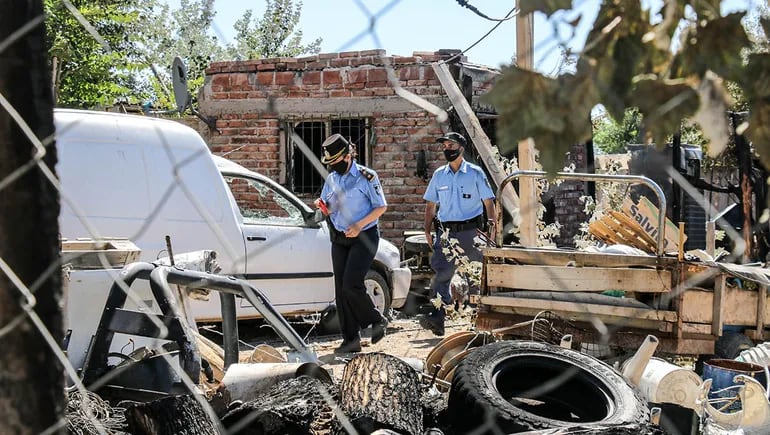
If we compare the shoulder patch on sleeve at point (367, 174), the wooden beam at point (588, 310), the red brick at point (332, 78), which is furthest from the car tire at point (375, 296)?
the red brick at point (332, 78)

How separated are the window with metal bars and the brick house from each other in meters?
0.01

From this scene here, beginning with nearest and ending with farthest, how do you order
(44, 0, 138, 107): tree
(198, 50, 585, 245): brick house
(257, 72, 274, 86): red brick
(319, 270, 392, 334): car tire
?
(319, 270, 392, 334): car tire < (198, 50, 585, 245): brick house < (257, 72, 274, 86): red brick < (44, 0, 138, 107): tree

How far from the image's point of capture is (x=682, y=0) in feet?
2.53

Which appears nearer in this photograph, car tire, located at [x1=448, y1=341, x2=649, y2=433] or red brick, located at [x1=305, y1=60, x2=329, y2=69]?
car tire, located at [x1=448, y1=341, x2=649, y2=433]

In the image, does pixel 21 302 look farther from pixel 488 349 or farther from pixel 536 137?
pixel 488 349

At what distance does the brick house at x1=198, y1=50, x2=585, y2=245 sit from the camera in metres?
11.0

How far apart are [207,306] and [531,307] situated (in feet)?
9.47

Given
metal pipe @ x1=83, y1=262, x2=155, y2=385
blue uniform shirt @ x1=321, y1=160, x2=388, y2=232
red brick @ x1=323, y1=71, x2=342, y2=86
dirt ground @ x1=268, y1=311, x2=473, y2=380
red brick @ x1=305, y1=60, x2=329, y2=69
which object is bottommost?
dirt ground @ x1=268, y1=311, x2=473, y2=380

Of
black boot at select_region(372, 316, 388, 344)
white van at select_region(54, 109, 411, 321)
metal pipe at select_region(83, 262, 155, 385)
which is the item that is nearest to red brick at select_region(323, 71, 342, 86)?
white van at select_region(54, 109, 411, 321)

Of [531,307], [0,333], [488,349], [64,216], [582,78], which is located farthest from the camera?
[64,216]

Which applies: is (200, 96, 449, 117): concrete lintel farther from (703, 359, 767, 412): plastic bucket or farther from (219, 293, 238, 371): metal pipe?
(219, 293, 238, 371): metal pipe

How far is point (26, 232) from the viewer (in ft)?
4.55

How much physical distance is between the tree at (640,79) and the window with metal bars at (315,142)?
10.7 m

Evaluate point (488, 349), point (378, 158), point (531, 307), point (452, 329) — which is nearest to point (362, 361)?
point (488, 349)
